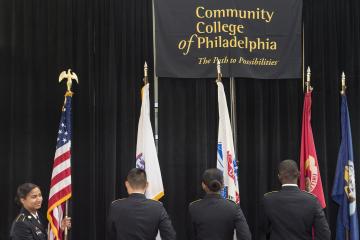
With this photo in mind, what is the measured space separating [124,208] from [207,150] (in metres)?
1.99

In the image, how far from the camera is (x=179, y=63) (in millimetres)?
4953

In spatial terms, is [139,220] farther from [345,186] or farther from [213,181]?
[345,186]

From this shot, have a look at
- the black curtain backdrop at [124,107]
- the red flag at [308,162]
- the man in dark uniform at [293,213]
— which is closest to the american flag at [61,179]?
the black curtain backdrop at [124,107]

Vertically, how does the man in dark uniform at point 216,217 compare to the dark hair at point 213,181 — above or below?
below

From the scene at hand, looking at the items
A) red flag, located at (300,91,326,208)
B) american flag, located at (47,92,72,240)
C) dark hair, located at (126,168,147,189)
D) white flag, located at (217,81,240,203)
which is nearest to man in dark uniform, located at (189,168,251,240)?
dark hair, located at (126,168,147,189)

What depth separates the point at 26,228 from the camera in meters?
3.22

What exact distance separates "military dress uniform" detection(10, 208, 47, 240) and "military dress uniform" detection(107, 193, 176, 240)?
55 cm

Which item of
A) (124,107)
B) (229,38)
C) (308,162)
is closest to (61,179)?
(124,107)

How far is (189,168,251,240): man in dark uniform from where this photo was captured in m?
3.19

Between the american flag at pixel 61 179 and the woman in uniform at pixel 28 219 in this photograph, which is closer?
the woman in uniform at pixel 28 219

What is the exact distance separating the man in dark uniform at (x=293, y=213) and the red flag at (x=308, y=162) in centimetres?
133

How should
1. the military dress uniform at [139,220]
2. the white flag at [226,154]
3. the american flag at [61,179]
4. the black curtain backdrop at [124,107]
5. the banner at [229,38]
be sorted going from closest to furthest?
the military dress uniform at [139,220], the american flag at [61,179], the white flag at [226,154], the black curtain backdrop at [124,107], the banner at [229,38]

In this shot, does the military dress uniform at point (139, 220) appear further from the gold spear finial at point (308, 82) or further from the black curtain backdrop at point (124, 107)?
the gold spear finial at point (308, 82)

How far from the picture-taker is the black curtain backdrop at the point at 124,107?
480 centimetres
